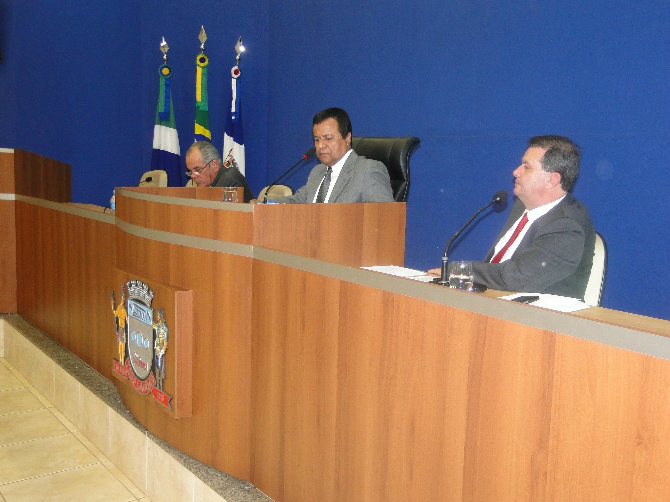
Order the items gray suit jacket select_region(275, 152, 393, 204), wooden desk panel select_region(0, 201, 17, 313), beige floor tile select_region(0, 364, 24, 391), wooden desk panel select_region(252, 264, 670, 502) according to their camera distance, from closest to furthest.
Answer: wooden desk panel select_region(252, 264, 670, 502)
gray suit jacket select_region(275, 152, 393, 204)
beige floor tile select_region(0, 364, 24, 391)
wooden desk panel select_region(0, 201, 17, 313)

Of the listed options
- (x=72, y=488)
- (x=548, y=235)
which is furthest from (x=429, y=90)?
(x=72, y=488)

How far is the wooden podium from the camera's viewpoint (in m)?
1.02

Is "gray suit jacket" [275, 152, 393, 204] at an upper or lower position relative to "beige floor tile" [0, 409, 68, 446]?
upper

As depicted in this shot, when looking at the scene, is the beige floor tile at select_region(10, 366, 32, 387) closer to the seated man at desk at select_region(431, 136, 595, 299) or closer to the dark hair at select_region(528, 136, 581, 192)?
the seated man at desk at select_region(431, 136, 595, 299)

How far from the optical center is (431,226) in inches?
144

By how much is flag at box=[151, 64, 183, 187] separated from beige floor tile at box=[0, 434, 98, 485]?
3195 mm

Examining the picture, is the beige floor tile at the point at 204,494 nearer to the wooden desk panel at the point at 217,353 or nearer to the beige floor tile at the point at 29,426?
the wooden desk panel at the point at 217,353

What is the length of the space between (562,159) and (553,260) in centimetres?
32

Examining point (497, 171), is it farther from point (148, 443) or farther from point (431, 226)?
point (148, 443)

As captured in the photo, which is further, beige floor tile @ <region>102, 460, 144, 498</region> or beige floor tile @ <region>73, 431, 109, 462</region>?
beige floor tile @ <region>73, 431, 109, 462</region>

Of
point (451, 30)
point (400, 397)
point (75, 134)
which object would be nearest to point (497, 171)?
point (451, 30)

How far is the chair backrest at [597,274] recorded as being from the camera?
1913 mm

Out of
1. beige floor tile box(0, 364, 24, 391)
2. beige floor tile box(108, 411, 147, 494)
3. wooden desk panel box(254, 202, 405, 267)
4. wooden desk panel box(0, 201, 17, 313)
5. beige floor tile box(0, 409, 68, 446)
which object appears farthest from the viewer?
wooden desk panel box(0, 201, 17, 313)

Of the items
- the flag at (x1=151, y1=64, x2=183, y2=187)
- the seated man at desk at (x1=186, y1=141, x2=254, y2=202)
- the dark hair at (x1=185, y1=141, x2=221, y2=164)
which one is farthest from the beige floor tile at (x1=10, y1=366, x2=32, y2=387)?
the flag at (x1=151, y1=64, x2=183, y2=187)
